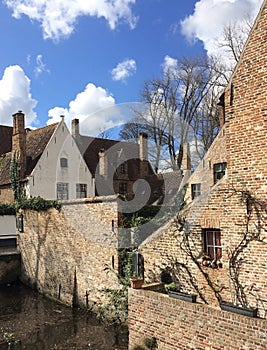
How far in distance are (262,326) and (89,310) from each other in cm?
690

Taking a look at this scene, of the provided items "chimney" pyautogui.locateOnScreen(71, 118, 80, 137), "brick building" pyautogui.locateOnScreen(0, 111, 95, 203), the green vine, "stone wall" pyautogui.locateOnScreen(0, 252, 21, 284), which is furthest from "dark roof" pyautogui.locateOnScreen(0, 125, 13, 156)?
"stone wall" pyautogui.locateOnScreen(0, 252, 21, 284)

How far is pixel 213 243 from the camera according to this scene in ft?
25.7

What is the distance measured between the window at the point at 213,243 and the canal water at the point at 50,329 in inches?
128

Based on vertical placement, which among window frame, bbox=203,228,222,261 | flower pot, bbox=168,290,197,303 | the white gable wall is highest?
the white gable wall

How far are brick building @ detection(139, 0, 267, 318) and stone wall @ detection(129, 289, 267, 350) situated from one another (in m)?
0.99

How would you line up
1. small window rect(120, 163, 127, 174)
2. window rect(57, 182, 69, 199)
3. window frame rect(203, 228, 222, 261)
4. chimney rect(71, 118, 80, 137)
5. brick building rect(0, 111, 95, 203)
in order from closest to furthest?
1. window frame rect(203, 228, 222, 261)
2. brick building rect(0, 111, 95, 203)
3. window rect(57, 182, 69, 199)
4. chimney rect(71, 118, 80, 137)
5. small window rect(120, 163, 127, 174)

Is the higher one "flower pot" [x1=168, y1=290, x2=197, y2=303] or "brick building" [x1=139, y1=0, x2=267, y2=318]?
"brick building" [x1=139, y1=0, x2=267, y2=318]

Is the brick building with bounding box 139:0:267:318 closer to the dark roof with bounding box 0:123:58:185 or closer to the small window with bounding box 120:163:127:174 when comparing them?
the dark roof with bounding box 0:123:58:185

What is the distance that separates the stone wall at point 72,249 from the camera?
10.5 meters

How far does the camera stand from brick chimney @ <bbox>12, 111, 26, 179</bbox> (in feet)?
66.8

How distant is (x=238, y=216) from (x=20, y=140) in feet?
53.7

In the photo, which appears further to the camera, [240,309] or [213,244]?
[213,244]

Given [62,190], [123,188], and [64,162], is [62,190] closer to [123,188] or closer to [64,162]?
[64,162]

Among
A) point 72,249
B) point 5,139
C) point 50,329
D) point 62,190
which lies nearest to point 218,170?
point 72,249
